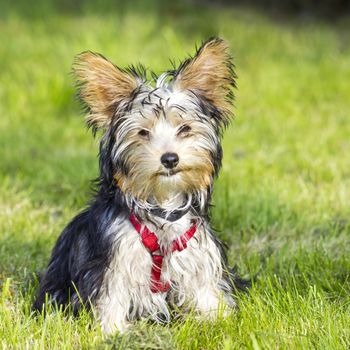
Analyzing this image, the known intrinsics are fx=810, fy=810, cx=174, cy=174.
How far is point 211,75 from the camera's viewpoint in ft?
15.5

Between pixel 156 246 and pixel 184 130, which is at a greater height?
pixel 184 130

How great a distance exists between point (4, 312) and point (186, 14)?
1217 centimetres

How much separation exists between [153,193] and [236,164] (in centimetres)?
419

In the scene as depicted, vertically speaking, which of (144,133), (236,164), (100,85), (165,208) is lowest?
(236,164)

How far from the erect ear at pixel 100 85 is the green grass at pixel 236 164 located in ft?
3.84

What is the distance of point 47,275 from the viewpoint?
203 inches

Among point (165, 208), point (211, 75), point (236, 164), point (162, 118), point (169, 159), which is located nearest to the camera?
point (169, 159)

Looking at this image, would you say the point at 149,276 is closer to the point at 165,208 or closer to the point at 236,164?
the point at 165,208

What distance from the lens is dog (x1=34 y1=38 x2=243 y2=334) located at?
4457 mm

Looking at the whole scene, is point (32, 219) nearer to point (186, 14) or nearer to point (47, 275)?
point (47, 275)

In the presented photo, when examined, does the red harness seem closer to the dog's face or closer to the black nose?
the dog's face

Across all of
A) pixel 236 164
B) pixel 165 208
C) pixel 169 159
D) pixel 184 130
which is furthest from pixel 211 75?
pixel 236 164

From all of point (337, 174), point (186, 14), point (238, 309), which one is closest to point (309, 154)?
point (337, 174)

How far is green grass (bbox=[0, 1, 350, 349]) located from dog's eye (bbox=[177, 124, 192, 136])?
103 centimetres
